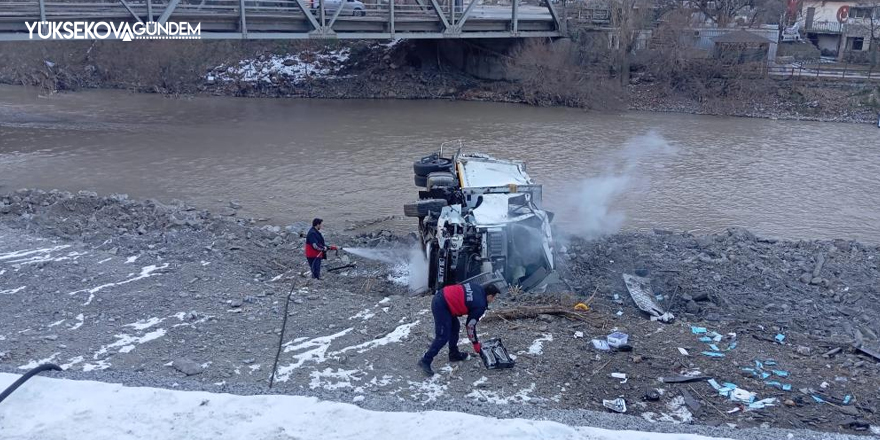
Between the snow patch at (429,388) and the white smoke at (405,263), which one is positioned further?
the white smoke at (405,263)

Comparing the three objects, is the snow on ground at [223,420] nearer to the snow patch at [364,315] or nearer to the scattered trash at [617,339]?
the scattered trash at [617,339]

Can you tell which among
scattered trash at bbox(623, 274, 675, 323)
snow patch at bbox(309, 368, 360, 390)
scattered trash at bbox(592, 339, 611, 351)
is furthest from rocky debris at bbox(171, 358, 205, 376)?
scattered trash at bbox(623, 274, 675, 323)

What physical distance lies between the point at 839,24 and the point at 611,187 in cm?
3585

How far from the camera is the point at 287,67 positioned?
45.3 metres

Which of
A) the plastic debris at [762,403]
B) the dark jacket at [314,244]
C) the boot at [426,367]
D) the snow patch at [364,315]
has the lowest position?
the snow patch at [364,315]

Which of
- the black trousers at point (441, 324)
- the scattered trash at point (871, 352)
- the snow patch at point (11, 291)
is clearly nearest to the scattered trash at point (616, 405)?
the black trousers at point (441, 324)

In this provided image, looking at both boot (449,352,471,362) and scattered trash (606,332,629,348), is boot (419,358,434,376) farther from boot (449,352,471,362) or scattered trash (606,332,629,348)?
scattered trash (606,332,629,348)

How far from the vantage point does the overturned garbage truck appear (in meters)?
11.2

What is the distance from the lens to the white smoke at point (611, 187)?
18266 millimetres

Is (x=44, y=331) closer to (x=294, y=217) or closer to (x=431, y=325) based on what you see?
(x=431, y=325)

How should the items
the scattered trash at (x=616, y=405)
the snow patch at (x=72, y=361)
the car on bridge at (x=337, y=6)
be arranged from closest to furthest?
the scattered trash at (x=616, y=405), the snow patch at (x=72, y=361), the car on bridge at (x=337, y=6)

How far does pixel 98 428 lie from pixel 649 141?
26.6m

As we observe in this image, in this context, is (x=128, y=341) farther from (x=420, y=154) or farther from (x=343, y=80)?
(x=343, y=80)

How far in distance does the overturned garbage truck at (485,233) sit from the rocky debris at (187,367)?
3957mm
